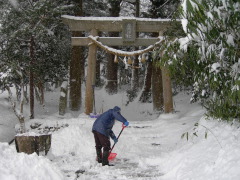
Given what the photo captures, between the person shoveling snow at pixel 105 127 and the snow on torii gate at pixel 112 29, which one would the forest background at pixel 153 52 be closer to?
the snow on torii gate at pixel 112 29

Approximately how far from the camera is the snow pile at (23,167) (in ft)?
15.2

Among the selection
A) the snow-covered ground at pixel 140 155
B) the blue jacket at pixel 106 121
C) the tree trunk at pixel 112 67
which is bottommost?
the snow-covered ground at pixel 140 155

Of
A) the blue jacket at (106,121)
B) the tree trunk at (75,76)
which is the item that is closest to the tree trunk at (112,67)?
the tree trunk at (75,76)

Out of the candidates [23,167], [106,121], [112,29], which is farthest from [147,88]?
[23,167]

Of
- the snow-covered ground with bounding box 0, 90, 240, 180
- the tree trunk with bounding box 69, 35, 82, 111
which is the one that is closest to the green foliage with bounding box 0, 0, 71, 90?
the tree trunk with bounding box 69, 35, 82, 111

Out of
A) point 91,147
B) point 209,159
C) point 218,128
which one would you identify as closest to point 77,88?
point 91,147

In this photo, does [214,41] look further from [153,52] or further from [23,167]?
[23,167]

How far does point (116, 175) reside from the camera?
617 cm

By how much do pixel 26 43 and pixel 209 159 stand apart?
9.97m

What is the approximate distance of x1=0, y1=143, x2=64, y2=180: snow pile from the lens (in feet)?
15.2

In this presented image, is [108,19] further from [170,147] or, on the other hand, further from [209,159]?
[209,159]

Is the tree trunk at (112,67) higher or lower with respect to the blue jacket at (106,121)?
higher

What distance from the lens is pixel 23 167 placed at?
5051 mm

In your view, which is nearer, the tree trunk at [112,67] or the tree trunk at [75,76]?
the tree trunk at [75,76]
